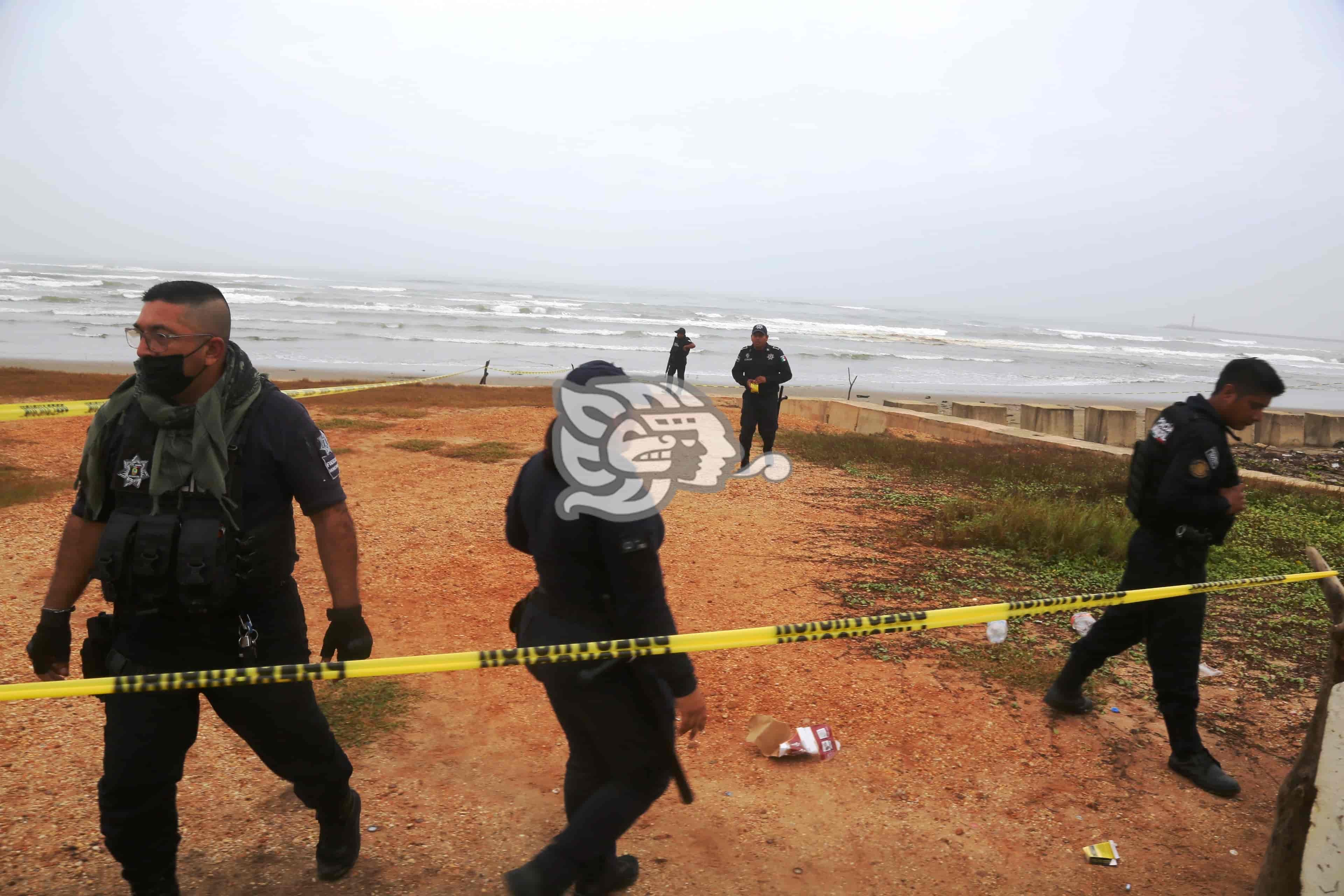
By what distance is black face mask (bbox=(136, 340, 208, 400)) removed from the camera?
7.43 feet

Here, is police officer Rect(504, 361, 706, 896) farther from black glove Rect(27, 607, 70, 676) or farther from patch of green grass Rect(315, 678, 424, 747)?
patch of green grass Rect(315, 678, 424, 747)

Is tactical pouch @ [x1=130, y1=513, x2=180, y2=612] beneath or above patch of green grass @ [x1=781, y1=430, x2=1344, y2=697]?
above

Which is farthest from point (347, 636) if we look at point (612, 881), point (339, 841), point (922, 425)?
point (922, 425)

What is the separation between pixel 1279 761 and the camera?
3740 millimetres

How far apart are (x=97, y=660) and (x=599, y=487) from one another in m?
1.44

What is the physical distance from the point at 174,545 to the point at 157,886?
1009 mm

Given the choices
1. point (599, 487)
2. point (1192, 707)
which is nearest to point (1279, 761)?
point (1192, 707)

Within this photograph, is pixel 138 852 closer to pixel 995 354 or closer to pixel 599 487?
pixel 599 487

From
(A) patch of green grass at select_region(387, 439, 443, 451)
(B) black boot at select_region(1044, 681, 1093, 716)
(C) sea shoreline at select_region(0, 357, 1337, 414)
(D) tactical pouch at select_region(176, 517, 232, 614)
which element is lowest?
(C) sea shoreline at select_region(0, 357, 1337, 414)

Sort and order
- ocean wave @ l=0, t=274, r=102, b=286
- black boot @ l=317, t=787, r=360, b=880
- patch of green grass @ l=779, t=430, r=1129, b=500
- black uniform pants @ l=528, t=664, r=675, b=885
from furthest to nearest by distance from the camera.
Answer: ocean wave @ l=0, t=274, r=102, b=286 → patch of green grass @ l=779, t=430, r=1129, b=500 → black boot @ l=317, t=787, r=360, b=880 → black uniform pants @ l=528, t=664, r=675, b=885

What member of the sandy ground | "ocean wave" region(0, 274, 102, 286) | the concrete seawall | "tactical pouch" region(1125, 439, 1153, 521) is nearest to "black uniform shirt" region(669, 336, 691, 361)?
the concrete seawall

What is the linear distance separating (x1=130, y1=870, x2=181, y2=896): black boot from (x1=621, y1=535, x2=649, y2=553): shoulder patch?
5.31 ft

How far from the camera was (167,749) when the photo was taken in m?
2.26

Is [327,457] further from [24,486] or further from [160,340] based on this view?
[24,486]
